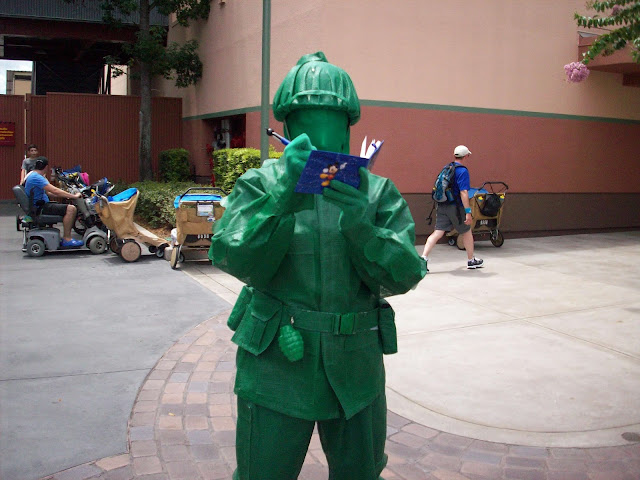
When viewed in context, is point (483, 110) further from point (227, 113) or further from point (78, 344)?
point (78, 344)

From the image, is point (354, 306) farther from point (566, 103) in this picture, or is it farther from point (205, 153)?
point (205, 153)

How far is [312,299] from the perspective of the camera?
2.25 meters

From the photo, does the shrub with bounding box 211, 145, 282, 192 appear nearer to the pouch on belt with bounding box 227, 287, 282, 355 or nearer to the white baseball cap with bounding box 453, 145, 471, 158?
the white baseball cap with bounding box 453, 145, 471, 158

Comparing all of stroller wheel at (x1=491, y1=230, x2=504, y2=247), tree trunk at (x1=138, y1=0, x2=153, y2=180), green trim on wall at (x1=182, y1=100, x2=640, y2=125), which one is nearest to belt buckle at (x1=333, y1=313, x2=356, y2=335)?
green trim on wall at (x1=182, y1=100, x2=640, y2=125)

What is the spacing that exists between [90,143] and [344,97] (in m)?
17.3

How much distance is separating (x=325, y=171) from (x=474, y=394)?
344 cm

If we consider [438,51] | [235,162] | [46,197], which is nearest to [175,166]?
[235,162]

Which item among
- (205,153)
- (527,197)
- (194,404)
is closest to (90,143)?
A: (205,153)

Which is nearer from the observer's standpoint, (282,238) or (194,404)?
(282,238)

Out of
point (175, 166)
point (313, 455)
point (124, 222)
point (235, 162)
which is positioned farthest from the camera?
point (175, 166)

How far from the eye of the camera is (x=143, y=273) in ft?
30.0

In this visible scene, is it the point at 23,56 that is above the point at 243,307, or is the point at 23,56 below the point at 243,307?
above

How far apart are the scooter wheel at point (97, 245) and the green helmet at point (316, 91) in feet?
29.3

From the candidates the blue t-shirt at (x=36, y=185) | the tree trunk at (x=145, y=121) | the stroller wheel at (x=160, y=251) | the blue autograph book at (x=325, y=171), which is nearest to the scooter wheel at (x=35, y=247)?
the blue t-shirt at (x=36, y=185)
